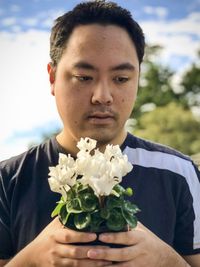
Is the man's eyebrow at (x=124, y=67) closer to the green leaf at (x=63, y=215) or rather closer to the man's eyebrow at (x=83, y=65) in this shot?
the man's eyebrow at (x=83, y=65)

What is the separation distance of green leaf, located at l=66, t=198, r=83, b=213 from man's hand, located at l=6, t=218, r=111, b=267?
69 mm

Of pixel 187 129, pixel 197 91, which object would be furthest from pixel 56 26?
pixel 197 91

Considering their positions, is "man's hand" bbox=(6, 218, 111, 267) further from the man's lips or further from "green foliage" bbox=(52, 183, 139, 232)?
the man's lips

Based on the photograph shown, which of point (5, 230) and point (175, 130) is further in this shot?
point (175, 130)

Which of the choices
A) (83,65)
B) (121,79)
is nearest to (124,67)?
(121,79)

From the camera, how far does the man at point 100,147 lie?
2.03m

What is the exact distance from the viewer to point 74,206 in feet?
5.10

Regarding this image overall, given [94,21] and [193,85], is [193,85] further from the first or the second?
[94,21]

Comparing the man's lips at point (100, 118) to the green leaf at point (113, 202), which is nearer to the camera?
the green leaf at point (113, 202)

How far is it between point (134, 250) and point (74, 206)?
0.25 meters

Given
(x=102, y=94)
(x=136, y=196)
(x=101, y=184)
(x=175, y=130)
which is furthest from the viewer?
(x=175, y=130)

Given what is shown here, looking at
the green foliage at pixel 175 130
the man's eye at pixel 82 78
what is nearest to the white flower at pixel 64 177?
the man's eye at pixel 82 78

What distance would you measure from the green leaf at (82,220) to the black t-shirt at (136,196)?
0.58 meters

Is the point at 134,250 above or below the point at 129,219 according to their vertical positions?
below
